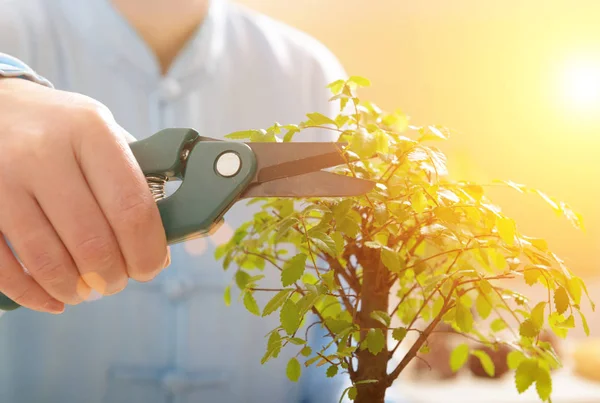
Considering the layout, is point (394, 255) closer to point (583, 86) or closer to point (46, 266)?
point (46, 266)

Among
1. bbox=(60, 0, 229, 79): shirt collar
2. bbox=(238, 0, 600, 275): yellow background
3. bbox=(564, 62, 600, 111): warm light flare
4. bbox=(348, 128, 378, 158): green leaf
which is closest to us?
bbox=(348, 128, 378, 158): green leaf

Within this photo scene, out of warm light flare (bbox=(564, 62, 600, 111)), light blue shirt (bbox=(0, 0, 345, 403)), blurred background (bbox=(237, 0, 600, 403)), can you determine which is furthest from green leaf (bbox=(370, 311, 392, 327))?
Answer: warm light flare (bbox=(564, 62, 600, 111))

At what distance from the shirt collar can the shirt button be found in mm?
14

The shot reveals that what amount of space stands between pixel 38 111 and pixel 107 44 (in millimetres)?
573

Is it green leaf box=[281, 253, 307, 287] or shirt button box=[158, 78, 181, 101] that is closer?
green leaf box=[281, 253, 307, 287]

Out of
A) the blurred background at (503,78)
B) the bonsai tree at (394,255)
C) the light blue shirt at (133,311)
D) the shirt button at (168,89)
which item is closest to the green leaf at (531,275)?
the bonsai tree at (394,255)

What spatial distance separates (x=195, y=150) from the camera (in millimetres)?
495

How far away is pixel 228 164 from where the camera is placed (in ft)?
1.60

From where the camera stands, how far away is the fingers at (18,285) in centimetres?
48

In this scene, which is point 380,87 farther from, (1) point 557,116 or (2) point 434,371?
(2) point 434,371

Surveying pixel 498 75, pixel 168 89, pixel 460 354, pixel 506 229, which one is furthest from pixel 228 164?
pixel 498 75

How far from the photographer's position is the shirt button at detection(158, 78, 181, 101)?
3.25 ft

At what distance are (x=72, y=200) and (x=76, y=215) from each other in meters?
0.01

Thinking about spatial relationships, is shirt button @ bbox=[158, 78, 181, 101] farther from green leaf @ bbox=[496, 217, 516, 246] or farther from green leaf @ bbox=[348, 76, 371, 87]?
green leaf @ bbox=[496, 217, 516, 246]
